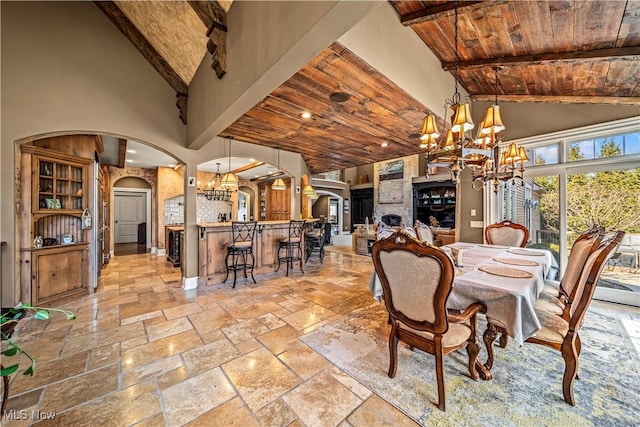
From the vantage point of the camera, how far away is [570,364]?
1616 millimetres

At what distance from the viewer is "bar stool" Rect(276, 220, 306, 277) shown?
4.98 meters

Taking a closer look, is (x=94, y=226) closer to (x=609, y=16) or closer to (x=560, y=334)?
(x=560, y=334)

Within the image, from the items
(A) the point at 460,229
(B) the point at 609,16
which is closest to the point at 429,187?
(A) the point at 460,229

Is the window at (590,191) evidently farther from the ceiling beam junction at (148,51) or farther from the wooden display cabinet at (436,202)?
the ceiling beam junction at (148,51)

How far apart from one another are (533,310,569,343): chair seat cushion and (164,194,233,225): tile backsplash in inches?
297

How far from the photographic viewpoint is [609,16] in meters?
2.12

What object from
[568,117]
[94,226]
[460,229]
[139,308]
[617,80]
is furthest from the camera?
[460,229]

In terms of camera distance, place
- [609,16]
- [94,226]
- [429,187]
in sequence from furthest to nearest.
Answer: [429,187] → [94,226] → [609,16]

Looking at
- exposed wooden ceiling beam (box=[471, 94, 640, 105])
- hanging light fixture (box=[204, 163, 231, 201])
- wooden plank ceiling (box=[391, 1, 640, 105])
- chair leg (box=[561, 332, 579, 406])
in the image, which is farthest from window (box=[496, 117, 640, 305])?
hanging light fixture (box=[204, 163, 231, 201])

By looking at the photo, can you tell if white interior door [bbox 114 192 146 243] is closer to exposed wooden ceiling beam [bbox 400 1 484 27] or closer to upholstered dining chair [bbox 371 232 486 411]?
exposed wooden ceiling beam [bbox 400 1 484 27]

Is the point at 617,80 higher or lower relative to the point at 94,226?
higher

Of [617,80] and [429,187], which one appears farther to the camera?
[429,187]

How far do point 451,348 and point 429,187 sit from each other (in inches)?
373

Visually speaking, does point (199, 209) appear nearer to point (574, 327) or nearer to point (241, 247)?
point (241, 247)
